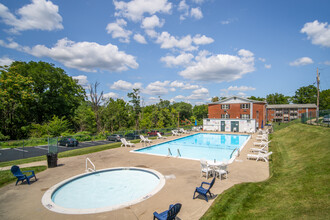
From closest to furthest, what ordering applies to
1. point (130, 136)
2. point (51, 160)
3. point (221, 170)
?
point (221, 170) < point (51, 160) < point (130, 136)

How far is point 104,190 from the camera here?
8172 millimetres

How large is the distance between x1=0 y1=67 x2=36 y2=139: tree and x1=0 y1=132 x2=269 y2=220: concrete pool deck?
86.8 feet

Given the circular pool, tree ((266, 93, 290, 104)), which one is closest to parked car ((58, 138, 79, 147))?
the circular pool

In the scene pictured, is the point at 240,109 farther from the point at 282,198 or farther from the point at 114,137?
the point at 282,198

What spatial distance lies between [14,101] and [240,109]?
143ft

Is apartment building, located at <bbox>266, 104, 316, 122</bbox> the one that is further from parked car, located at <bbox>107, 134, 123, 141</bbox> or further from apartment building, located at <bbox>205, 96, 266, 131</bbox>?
Answer: parked car, located at <bbox>107, 134, 123, 141</bbox>

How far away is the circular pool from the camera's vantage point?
6.27 m

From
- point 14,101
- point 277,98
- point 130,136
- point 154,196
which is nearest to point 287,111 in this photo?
point 277,98

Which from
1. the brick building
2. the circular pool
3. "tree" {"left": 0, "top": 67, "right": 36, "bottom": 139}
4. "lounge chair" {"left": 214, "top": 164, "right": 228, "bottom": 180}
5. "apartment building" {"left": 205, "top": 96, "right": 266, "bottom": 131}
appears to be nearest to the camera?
the circular pool

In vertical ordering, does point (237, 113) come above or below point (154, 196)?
above

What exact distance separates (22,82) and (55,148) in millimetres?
27281

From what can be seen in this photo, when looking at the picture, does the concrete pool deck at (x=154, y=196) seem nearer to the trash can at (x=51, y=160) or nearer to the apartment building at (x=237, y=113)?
the trash can at (x=51, y=160)

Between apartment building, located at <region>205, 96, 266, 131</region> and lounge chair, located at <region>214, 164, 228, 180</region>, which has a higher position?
apartment building, located at <region>205, 96, 266, 131</region>

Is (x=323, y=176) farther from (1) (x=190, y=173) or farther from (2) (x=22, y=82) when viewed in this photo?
(2) (x=22, y=82)
